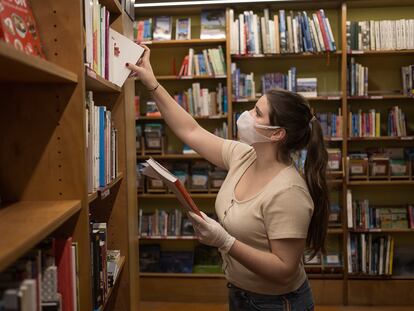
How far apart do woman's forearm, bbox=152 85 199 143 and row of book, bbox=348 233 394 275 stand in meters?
2.43

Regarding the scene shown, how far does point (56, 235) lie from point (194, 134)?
105 centimetres

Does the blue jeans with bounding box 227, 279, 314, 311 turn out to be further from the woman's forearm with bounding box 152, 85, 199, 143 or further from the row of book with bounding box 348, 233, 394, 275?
the row of book with bounding box 348, 233, 394, 275

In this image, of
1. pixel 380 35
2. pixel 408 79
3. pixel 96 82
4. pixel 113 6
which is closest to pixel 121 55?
pixel 113 6

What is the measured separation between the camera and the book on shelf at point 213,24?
13.8ft

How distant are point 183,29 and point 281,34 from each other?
2.88 feet

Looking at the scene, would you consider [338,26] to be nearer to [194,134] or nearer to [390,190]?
[390,190]

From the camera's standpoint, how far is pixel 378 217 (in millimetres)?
4184

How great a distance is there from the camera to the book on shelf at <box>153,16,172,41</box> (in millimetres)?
4293

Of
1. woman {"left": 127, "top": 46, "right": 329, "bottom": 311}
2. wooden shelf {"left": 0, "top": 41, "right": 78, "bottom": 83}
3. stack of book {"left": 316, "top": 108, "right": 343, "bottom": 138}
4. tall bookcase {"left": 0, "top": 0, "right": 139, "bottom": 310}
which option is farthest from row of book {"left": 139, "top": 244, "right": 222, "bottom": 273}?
wooden shelf {"left": 0, "top": 41, "right": 78, "bottom": 83}

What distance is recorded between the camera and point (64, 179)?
53.1 inches

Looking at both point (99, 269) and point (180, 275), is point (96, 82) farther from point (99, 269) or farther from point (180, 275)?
point (180, 275)

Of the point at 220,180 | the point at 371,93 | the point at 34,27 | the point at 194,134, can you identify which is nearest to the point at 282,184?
the point at 194,134

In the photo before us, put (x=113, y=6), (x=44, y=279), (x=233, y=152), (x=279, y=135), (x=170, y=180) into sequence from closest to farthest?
(x=44, y=279), (x=170, y=180), (x=279, y=135), (x=113, y=6), (x=233, y=152)

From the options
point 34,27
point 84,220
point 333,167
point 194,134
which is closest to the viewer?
point 34,27
